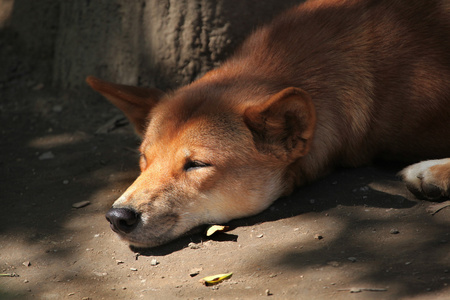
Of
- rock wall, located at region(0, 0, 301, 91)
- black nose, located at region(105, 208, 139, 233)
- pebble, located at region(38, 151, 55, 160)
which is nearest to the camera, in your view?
black nose, located at region(105, 208, 139, 233)

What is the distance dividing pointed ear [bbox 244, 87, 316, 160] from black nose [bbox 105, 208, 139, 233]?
36.4 inches

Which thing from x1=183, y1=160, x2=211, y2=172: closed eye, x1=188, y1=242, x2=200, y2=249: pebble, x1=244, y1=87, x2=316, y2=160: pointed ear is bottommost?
x1=188, y1=242, x2=200, y2=249: pebble

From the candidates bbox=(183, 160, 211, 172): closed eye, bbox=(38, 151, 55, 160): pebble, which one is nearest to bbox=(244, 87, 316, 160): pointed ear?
bbox=(183, 160, 211, 172): closed eye

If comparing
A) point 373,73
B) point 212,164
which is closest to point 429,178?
point 373,73

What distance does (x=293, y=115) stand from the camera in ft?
11.9

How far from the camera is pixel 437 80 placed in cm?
401

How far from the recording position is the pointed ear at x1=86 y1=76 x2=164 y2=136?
13.6 feet

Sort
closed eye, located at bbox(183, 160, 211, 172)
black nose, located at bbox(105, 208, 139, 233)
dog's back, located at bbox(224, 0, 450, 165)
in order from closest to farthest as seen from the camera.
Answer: black nose, located at bbox(105, 208, 139, 233) → closed eye, located at bbox(183, 160, 211, 172) → dog's back, located at bbox(224, 0, 450, 165)

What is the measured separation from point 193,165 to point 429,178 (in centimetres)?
151

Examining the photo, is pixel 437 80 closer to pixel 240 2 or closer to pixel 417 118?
pixel 417 118

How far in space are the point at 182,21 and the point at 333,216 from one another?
2.61 meters

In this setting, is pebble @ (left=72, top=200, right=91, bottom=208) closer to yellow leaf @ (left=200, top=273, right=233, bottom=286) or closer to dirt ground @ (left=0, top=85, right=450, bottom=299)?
dirt ground @ (left=0, top=85, right=450, bottom=299)

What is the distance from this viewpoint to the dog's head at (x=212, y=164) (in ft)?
11.6

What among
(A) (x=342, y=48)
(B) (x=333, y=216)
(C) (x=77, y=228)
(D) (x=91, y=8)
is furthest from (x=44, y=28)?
(B) (x=333, y=216)
